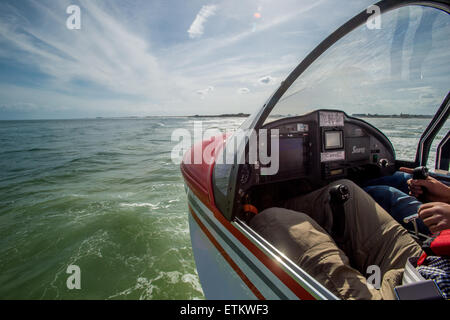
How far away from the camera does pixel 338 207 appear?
1.26m

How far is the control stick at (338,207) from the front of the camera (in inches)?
48.1

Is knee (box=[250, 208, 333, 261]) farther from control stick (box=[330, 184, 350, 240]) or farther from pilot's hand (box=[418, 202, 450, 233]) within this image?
pilot's hand (box=[418, 202, 450, 233])

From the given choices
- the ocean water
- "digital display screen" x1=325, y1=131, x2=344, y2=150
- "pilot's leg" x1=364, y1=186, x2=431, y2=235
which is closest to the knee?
"pilot's leg" x1=364, y1=186, x2=431, y2=235

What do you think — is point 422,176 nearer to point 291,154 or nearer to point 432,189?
point 432,189

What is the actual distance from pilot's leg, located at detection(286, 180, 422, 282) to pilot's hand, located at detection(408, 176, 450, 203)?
0.30 metres

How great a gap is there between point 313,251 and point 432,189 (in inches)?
39.9

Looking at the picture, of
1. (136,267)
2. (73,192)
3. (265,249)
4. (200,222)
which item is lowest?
(136,267)

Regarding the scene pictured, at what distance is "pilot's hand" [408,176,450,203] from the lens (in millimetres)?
1228

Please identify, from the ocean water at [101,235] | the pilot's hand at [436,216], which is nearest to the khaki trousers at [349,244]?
the pilot's hand at [436,216]

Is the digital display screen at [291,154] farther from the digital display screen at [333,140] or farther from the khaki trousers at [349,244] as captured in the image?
the khaki trousers at [349,244]
